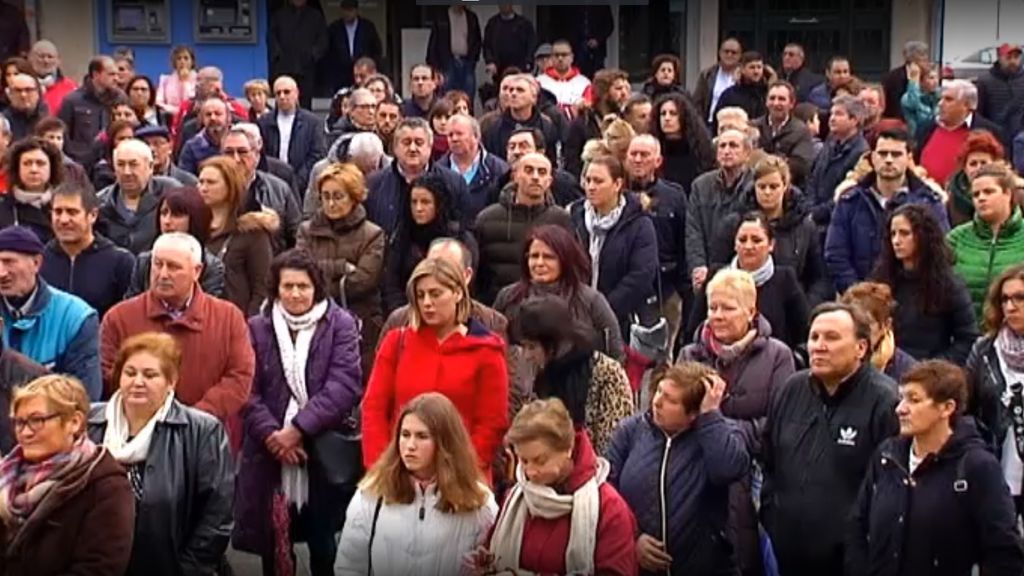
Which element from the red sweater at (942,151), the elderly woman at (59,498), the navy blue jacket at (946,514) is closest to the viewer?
the elderly woman at (59,498)

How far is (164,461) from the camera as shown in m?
5.79

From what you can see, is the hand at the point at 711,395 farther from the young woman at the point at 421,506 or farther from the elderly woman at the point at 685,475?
the young woman at the point at 421,506

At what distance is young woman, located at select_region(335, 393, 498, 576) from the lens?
18.2 feet

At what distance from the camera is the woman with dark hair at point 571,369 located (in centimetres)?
652

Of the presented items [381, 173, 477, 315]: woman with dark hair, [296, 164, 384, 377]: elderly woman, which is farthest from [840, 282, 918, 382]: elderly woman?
[296, 164, 384, 377]: elderly woman

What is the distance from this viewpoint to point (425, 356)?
6438 millimetres

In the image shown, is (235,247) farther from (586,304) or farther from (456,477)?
(456,477)

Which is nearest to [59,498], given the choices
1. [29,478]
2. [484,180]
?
[29,478]

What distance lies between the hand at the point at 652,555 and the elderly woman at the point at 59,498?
1719mm

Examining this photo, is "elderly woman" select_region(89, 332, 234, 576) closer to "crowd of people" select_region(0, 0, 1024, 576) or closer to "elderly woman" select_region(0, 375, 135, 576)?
"crowd of people" select_region(0, 0, 1024, 576)

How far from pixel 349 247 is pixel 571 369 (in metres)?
1.97

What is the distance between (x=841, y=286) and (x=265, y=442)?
10.7 ft

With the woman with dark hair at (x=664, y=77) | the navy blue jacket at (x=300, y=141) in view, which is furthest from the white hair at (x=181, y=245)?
the woman with dark hair at (x=664, y=77)

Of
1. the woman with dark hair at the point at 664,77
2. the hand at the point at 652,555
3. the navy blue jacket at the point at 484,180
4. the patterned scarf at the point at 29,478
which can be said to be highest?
the woman with dark hair at the point at 664,77
